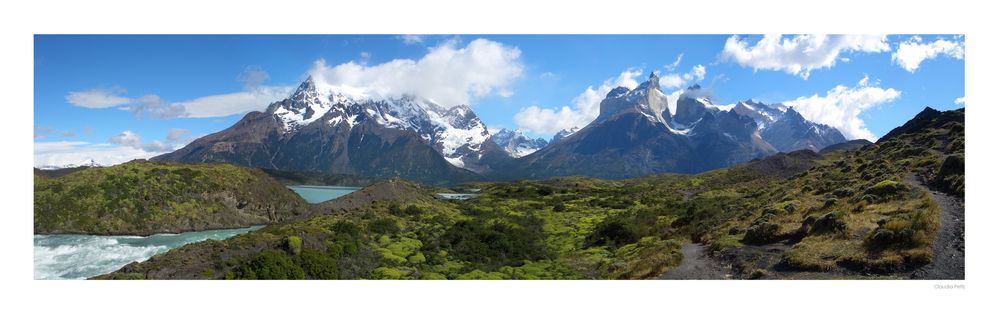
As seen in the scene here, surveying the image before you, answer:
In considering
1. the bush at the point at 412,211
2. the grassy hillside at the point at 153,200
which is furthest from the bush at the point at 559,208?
the grassy hillside at the point at 153,200

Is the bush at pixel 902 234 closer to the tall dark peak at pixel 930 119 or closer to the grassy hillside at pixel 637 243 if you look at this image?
the grassy hillside at pixel 637 243

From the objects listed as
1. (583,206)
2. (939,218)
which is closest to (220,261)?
(939,218)

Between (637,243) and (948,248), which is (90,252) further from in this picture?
(948,248)

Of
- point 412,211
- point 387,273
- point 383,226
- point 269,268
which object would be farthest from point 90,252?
point 412,211

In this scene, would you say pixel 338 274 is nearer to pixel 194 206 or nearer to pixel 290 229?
pixel 290 229

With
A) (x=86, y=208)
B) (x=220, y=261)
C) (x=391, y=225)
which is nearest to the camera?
(x=220, y=261)

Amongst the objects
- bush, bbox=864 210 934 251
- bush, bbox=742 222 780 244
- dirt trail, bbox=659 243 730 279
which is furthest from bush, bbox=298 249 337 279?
bush, bbox=864 210 934 251
